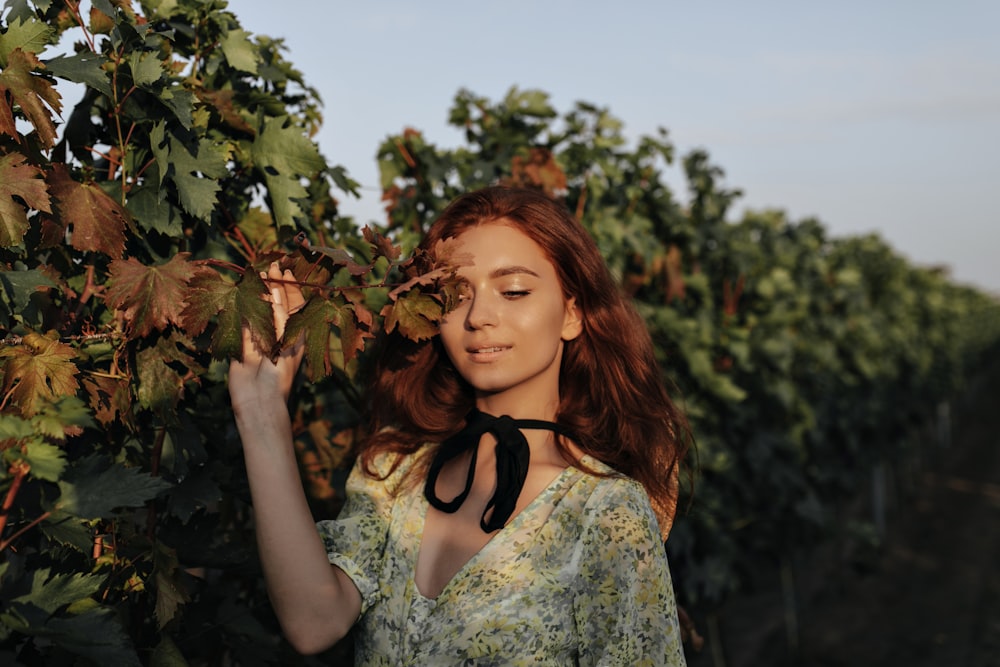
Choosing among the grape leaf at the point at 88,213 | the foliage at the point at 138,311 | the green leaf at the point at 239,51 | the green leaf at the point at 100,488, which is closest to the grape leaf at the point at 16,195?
the foliage at the point at 138,311

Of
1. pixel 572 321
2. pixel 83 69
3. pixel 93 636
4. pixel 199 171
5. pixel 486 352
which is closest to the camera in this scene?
pixel 93 636

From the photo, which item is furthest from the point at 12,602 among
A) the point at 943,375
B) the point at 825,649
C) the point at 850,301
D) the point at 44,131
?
the point at 943,375

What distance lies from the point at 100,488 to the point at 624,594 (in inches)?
39.7

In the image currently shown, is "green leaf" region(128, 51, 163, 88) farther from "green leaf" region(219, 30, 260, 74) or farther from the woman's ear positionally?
the woman's ear

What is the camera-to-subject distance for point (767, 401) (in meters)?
6.89

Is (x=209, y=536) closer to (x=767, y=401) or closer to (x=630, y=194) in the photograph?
(x=630, y=194)

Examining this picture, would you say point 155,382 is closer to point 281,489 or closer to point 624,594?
point 281,489

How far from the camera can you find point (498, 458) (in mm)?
2160

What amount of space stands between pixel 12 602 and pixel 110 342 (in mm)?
600

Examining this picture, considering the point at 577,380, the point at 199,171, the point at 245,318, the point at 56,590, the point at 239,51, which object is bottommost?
the point at 56,590

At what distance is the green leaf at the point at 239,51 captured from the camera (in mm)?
2146

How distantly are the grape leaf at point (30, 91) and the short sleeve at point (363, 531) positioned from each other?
97 cm

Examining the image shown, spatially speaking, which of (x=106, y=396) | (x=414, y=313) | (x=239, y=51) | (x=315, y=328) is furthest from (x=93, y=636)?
(x=239, y=51)

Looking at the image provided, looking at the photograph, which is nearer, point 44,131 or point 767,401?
point 44,131
